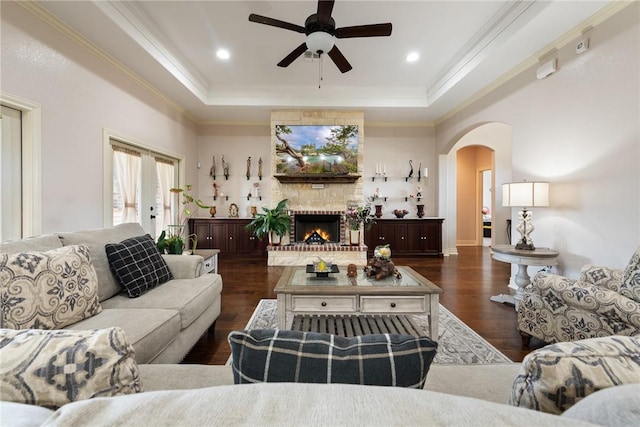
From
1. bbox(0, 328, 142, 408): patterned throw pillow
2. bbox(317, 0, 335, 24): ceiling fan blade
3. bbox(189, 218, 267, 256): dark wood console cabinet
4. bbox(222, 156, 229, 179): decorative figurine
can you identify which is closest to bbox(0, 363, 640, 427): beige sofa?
bbox(0, 328, 142, 408): patterned throw pillow

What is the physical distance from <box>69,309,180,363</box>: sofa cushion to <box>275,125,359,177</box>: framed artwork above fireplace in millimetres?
4292

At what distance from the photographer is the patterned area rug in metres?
2.14

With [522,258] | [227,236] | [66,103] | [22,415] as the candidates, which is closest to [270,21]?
[66,103]

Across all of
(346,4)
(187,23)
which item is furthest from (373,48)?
(187,23)

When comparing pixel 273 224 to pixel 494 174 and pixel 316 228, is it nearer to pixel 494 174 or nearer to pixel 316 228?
pixel 316 228

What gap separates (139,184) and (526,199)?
211 inches

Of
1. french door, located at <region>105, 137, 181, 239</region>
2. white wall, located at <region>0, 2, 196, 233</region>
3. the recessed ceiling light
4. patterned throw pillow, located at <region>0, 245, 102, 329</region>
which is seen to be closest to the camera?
patterned throw pillow, located at <region>0, 245, 102, 329</region>

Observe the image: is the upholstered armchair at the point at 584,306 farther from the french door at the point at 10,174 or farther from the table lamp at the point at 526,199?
the french door at the point at 10,174

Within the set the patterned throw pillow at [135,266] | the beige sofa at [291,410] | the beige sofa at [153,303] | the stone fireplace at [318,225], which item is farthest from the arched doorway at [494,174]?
the beige sofa at [291,410]

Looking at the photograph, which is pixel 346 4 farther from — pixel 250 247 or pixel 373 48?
pixel 250 247

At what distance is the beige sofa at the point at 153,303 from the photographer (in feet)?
5.25

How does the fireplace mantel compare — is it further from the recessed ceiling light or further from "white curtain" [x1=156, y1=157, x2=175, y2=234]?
the recessed ceiling light

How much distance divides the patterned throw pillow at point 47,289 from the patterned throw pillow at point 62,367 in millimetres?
997

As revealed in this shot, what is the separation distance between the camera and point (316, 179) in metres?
5.80
